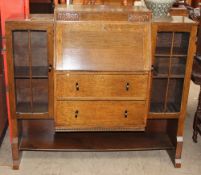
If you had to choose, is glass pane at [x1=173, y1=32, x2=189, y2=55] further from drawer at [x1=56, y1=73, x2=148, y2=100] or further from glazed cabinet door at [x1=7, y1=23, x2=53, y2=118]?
glazed cabinet door at [x1=7, y1=23, x2=53, y2=118]

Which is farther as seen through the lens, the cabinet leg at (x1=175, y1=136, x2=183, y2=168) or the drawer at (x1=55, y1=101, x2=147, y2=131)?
the cabinet leg at (x1=175, y1=136, x2=183, y2=168)

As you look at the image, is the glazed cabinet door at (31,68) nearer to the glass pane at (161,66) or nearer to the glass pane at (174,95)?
the glass pane at (161,66)

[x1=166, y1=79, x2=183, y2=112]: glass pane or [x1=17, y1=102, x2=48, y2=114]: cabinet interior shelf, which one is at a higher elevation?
[x1=166, y1=79, x2=183, y2=112]: glass pane

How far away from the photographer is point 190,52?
7.01 ft

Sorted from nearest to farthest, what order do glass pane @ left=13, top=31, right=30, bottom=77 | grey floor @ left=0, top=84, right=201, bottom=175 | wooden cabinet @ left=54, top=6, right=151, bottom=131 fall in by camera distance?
1. wooden cabinet @ left=54, top=6, right=151, bottom=131
2. glass pane @ left=13, top=31, right=30, bottom=77
3. grey floor @ left=0, top=84, right=201, bottom=175

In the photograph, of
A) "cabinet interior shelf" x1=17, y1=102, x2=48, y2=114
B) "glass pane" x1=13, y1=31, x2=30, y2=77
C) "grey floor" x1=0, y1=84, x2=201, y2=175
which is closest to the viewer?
"glass pane" x1=13, y1=31, x2=30, y2=77

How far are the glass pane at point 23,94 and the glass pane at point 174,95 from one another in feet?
3.35

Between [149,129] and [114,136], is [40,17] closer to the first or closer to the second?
[114,136]

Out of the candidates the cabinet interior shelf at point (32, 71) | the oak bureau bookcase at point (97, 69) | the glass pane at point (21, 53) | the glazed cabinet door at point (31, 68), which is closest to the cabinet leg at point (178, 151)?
the oak bureau bookcase at point (97, 69)

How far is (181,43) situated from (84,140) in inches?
40.8

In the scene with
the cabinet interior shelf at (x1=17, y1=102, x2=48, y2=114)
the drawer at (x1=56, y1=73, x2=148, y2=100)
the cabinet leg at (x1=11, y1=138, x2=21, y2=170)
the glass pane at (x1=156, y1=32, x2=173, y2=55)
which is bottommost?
the cabinet leg at (x1=11, y1=138, x2=21, y2=170)

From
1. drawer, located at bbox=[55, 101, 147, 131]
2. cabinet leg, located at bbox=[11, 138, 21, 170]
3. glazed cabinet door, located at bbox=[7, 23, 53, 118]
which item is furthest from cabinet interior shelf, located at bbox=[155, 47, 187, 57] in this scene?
cabinet leg, located at bbox=[11, 138, 21, 170]

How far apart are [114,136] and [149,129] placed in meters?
0.31

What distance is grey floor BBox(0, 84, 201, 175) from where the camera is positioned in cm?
237
